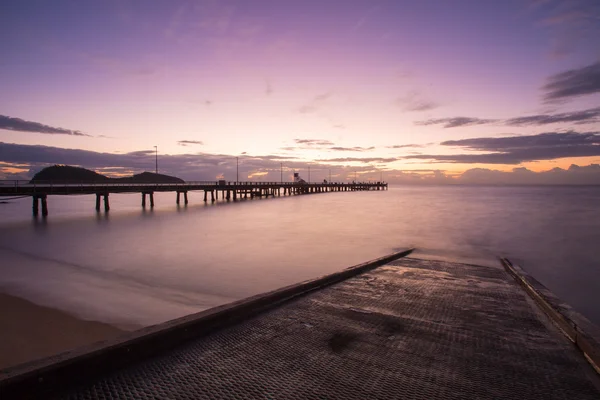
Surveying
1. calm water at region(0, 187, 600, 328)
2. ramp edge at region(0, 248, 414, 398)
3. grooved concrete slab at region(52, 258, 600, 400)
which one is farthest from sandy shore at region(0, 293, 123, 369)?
grooved concrete slab at region(52, 258, 600, 400)

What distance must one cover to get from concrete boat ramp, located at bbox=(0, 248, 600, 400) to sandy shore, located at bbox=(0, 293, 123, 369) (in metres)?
3.58

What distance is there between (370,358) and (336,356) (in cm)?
36

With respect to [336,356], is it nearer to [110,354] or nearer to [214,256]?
[110,354]

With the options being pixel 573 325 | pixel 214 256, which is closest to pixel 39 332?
pixel 214 256

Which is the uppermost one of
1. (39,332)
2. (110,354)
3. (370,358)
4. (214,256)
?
(110,354)

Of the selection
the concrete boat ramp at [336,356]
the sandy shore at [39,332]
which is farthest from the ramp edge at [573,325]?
the sandy shore at [39,332]

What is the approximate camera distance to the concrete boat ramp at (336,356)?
3.12 m

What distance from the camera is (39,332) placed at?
6945 millimetres

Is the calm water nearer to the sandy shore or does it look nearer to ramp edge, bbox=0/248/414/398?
the sandy shore

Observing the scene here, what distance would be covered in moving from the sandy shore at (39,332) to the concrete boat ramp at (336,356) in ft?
11.7

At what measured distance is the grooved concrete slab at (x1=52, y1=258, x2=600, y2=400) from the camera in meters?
3.16

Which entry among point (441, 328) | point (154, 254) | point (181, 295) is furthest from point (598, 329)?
point (154, 254)

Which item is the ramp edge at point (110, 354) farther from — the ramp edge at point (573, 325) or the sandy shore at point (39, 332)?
the ramp edge at point (573, 325)

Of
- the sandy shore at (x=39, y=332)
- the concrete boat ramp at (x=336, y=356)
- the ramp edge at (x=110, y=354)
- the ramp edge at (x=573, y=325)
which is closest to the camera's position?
the ramp edge at (x=110, y=354)
